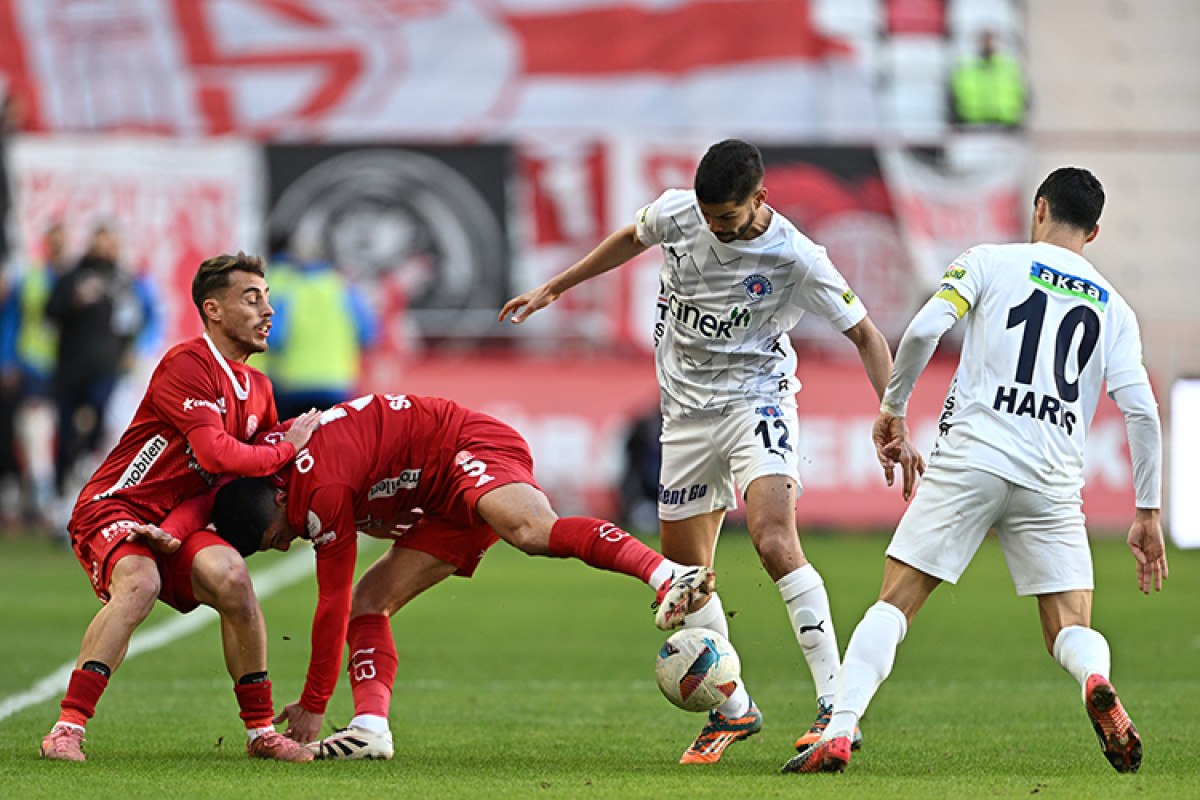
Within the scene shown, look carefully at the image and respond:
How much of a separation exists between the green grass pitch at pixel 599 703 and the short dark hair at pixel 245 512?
753 mm

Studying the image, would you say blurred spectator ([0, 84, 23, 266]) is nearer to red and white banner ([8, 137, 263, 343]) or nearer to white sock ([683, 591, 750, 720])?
red and white banner ([8, 137, 263, 343])

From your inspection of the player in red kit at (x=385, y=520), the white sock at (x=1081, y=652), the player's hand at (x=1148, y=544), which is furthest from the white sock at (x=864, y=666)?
the player's hand at (x=1148, y=544)

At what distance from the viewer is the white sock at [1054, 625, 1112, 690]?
6.63 meters

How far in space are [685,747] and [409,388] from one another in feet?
44.6

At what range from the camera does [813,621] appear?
24.2 ft

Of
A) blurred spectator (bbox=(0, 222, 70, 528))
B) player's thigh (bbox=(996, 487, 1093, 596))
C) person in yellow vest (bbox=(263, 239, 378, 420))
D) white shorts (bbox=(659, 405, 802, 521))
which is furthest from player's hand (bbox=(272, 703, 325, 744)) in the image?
blurred spectator (bbox=(0, 222, 70, 528))

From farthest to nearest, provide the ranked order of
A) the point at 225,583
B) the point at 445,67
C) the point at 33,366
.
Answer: the point at 445,67 < the point at 33,366 < the point at 225,583

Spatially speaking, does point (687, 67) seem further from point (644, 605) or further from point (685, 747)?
point (685, 747)

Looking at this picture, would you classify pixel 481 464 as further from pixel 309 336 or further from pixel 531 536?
pixel 309 336

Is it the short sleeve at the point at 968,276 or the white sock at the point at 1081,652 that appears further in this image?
the short sleeve at the point at 968,276

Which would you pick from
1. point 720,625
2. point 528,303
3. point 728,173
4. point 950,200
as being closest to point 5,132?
point 950,200

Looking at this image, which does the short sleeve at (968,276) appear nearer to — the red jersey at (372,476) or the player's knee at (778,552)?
the player's knee at (778,552)

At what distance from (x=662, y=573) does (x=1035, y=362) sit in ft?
4.54

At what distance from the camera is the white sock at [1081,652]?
261 inches
